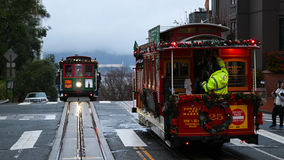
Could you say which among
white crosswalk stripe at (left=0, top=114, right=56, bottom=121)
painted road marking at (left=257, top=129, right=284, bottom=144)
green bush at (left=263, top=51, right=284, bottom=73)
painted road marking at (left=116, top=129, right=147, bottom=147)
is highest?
green bush at (left=263, top=51, right=284, bottom=73)

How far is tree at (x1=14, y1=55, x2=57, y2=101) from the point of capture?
4025cm

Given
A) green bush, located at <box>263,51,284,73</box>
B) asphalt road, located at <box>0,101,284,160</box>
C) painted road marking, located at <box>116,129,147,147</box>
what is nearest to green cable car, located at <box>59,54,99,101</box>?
asphalt road, located at <box>0,101,284,160</box>

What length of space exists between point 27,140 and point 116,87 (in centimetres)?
6304

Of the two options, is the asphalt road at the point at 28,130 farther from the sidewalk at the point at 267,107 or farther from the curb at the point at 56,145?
the sidewalk at the point at 267,107

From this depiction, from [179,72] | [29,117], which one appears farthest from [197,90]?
[29,117]

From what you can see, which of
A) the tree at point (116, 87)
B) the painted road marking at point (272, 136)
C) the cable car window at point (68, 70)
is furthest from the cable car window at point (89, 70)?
the tree at point (116, 87)

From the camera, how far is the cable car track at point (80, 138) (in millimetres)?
8733

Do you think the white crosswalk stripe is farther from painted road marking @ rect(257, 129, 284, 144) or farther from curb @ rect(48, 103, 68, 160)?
painted road marking @ rect(257, 129, 284, 144)

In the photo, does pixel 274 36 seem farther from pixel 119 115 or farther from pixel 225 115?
pixel 225 115

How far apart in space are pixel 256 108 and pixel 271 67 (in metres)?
18.3

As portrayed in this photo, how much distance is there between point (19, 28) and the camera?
25.0m

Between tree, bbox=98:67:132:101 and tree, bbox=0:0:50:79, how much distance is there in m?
39.6

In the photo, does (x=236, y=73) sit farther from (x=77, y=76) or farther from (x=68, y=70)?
(x=68, y=70)

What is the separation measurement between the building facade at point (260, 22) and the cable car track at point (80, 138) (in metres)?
14.2
